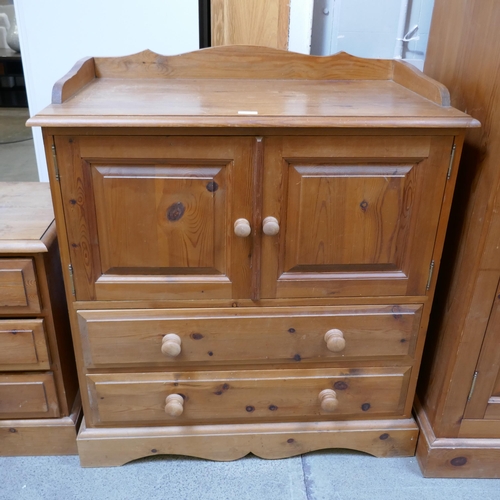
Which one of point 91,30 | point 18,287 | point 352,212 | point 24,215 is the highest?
point 91,30

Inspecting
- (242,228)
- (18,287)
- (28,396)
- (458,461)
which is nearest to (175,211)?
(242,228)

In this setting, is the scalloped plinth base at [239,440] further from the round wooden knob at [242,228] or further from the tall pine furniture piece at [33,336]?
the round wooden knob at [242,228]

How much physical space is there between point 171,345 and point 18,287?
1.24ft

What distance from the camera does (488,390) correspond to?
1224 mm

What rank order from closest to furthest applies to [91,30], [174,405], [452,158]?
[452,158] < [174,405] < [91,30]

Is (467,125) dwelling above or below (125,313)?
above

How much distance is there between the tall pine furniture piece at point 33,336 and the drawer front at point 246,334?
12cm

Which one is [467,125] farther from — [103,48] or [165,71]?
[103,48]

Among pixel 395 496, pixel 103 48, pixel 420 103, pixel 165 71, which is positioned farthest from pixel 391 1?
pixel 395 496

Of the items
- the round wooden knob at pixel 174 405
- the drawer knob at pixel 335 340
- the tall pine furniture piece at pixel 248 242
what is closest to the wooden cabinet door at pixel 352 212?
the tall pine furniture piece at pixel 248 242

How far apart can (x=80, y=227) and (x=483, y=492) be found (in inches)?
47.9

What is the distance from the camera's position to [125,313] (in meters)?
1.13

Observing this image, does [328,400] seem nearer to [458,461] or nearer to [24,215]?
[458,461]

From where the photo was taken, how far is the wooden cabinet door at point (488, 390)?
115 centimetres
